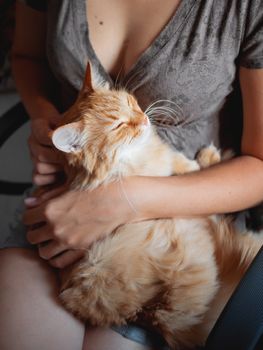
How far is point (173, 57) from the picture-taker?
0.88m

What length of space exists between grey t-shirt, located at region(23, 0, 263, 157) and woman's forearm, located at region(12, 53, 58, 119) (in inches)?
5.3

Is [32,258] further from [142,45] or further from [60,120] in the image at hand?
[142,45]

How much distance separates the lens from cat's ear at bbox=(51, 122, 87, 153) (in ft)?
2.61

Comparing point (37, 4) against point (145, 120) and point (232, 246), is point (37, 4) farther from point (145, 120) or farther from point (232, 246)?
point (232, 246)

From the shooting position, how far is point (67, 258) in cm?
91

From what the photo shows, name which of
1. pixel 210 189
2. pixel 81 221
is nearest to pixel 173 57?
pixel 210 189

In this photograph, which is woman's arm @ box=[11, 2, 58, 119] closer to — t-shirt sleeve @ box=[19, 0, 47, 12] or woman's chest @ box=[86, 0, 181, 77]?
t-shirt sleeve @ box=[19, 0, 47, 12]

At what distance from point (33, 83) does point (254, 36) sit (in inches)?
26.1

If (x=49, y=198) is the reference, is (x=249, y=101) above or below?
above

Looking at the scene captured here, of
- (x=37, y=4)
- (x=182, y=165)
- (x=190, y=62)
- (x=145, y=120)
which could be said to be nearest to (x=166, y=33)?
(x=190, y=62)

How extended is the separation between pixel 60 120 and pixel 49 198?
20 cm

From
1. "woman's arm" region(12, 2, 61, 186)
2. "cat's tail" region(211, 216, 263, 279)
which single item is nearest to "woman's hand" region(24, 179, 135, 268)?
"woman's arm" region(12, 2, 61, 186)

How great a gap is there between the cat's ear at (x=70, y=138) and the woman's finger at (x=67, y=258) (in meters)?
0.23

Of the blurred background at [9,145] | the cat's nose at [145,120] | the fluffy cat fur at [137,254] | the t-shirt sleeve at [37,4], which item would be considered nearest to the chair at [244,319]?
the fluffy cat fur at [137,254]
